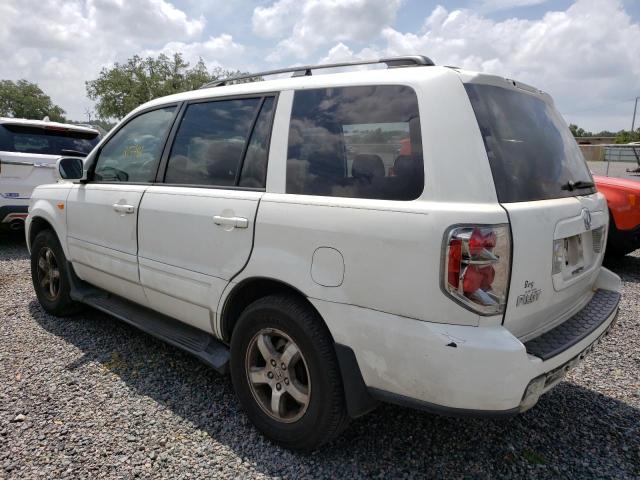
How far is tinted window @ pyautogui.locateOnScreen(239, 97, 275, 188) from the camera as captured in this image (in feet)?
8.32

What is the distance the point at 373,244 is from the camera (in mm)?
1959

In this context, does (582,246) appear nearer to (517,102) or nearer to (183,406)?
(517,102)

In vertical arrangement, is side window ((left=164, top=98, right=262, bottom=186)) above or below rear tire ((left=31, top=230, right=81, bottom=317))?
above

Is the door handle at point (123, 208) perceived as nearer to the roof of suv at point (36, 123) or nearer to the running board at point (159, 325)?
the running board at point (159, 325)

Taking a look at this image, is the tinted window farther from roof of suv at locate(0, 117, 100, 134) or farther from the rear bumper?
roof of suv at locate(0, 117, 100, 134)

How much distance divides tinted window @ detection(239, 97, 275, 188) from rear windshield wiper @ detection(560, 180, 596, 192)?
155 centimetres

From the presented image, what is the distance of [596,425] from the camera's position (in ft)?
8.89

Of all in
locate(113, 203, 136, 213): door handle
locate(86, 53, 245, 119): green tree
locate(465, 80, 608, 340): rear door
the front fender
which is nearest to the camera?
locate(465, 80, 608, 340): rear door

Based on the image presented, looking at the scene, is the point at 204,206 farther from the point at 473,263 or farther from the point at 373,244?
the point at 473,263

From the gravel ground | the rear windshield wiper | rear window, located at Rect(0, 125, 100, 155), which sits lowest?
the gravel ground

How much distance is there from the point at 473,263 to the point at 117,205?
2540 millimetres

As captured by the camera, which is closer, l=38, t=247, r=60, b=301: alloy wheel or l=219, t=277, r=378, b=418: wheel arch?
l=219, t=277, r=378, b=418: wheel arch

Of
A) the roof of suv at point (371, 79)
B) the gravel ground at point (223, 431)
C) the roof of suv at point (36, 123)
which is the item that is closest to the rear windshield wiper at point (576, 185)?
the roof of suv at point (371, 79)

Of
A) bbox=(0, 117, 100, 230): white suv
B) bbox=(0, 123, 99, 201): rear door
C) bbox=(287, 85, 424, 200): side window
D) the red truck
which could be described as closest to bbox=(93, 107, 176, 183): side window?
bbox=(287, 85, 424, 200): side window
